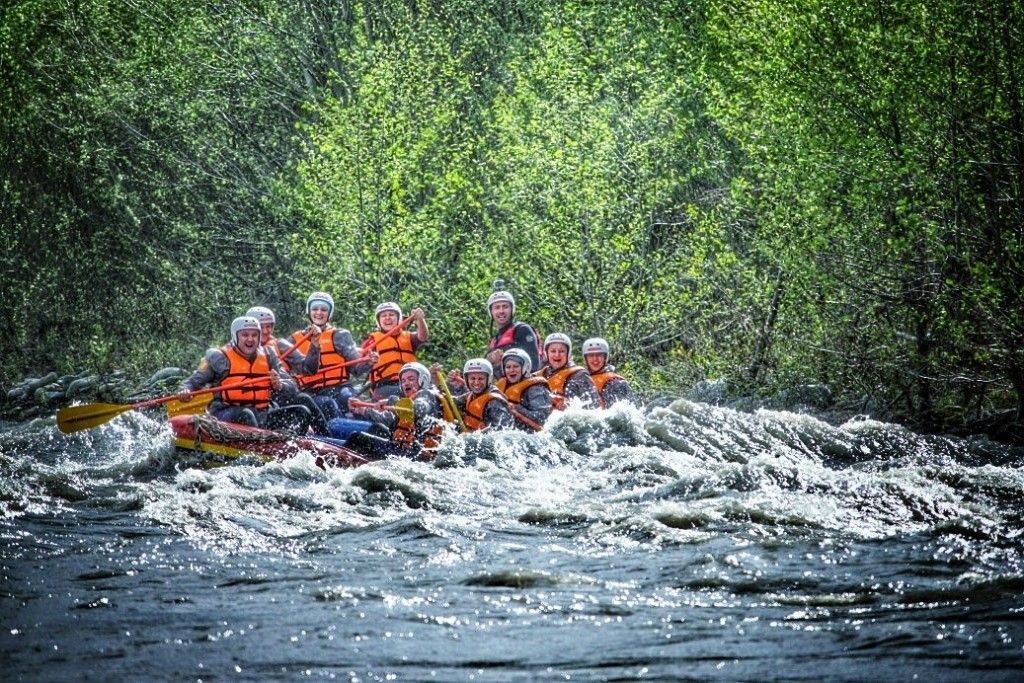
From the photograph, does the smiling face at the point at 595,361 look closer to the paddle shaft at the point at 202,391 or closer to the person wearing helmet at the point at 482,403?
the person wearing helmet at the point at 482,403

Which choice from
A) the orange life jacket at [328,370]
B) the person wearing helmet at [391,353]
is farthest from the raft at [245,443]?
the person wearing helmet at [391,353]

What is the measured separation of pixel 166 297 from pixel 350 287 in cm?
662

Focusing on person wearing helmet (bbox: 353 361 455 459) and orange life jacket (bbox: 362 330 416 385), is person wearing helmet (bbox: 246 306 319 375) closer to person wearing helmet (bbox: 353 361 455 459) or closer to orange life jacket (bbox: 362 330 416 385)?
orange life jacket (bbox: 362 330 416 385)

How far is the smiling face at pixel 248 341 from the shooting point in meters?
17.7

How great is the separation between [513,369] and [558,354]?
1.15 metres

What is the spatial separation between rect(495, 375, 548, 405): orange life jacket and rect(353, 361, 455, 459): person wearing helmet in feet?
3.33

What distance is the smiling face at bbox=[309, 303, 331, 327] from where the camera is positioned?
21.3 m

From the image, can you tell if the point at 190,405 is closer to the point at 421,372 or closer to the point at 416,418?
the point at 416,418

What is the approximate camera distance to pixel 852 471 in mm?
14656

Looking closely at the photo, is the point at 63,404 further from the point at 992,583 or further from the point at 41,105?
the point at 992,583

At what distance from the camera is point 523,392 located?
61.2 ft

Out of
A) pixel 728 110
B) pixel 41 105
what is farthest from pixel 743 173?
pixel 41 105

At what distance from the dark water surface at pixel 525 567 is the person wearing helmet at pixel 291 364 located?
227 cm

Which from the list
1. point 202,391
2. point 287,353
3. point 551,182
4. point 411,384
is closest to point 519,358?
point 411,384
